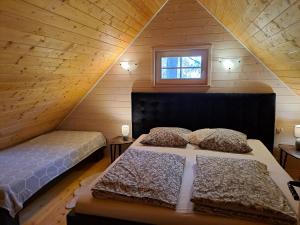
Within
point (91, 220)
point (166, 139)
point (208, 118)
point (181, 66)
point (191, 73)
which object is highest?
point (181, 66)

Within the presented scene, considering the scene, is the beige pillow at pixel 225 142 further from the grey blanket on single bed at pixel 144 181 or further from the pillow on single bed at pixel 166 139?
the grey blanket on single bed at pixel 144 181

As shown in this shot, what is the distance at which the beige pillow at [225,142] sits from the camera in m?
2.57

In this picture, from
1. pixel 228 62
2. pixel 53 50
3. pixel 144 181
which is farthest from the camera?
pixel 228 62

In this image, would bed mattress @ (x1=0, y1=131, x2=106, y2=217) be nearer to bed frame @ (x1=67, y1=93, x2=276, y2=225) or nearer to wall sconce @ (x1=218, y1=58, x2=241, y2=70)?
bed frame @ (x1=67, y1=93, x2=276, y2=225)

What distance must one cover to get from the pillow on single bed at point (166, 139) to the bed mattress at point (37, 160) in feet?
3.02

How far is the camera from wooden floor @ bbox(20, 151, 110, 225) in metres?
2.20

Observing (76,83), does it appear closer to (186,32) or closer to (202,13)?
(186,32)

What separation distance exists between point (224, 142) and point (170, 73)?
131cm

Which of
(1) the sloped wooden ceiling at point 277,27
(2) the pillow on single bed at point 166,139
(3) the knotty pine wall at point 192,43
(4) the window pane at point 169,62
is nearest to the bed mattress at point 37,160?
(3) the knotty pine wall at point 192,43

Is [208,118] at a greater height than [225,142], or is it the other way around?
[208,118]

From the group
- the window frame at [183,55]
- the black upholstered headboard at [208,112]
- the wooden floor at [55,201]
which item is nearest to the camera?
the wooden floor at [55,201]

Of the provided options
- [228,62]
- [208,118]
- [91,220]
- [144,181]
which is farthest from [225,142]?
[91,220]

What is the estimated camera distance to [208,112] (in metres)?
3.19

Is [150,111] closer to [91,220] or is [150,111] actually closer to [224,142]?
[224,142]
